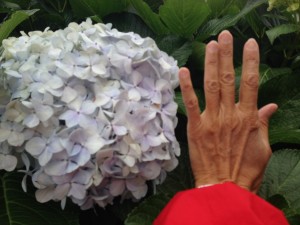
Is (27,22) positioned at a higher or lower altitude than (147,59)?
lower

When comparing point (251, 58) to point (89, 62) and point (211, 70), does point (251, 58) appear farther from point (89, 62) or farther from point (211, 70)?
point (89, 62)

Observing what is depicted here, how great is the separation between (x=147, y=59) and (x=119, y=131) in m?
0.13

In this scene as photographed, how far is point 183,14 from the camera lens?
1056 millimetres

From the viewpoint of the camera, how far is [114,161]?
0.74 m

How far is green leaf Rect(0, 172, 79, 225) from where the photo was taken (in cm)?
81

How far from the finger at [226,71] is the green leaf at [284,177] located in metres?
0.19

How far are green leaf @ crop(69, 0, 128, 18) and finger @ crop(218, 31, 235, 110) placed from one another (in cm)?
38

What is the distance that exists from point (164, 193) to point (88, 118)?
19cm

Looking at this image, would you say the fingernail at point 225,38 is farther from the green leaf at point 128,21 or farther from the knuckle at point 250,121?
the green leaf at point 128,21

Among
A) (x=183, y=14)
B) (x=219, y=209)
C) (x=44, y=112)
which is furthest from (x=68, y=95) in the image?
(x=183, y=14)

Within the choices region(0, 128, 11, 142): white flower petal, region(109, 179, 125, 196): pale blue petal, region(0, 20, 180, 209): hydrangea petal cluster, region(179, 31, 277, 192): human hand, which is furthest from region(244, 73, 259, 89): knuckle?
region(0, 128, 11, 142): white flower petal

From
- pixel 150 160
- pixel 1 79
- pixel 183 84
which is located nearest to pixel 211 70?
pixel 183 84

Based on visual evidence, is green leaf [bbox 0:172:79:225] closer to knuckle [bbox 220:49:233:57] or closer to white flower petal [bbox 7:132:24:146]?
white flower petal [bbox 7:132:24:146]

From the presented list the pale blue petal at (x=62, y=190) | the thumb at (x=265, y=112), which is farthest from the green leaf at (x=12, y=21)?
the thumb at (x=265, y=112)
